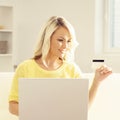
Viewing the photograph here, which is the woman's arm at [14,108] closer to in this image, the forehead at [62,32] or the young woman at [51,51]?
the young woman at [51,51]

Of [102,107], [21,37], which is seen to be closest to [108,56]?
[21,37]

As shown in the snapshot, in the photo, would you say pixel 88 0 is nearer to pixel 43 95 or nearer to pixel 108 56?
pixel 108 56

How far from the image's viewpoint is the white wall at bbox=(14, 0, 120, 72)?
357 centimetres

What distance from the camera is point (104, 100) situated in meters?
2.01

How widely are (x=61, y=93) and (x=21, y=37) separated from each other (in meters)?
3.07

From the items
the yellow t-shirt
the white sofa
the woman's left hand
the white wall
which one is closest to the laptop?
the woman's left hand

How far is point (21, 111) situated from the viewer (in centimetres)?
85

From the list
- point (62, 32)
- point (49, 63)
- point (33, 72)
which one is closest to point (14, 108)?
point (33, 72)

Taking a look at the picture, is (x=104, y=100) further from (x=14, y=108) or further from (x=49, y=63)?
(x=14, y=108)

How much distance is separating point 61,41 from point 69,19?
7.42 feet

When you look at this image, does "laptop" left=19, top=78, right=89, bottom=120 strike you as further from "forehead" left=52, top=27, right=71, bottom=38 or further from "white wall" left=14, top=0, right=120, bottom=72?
"white wall" left=14, top=0, right=120, bottom=72

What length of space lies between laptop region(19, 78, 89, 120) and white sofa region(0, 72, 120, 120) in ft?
3.80

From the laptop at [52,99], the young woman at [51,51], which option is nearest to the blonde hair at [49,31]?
the young woman at [51,51]

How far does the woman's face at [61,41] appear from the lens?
4.69 ft
